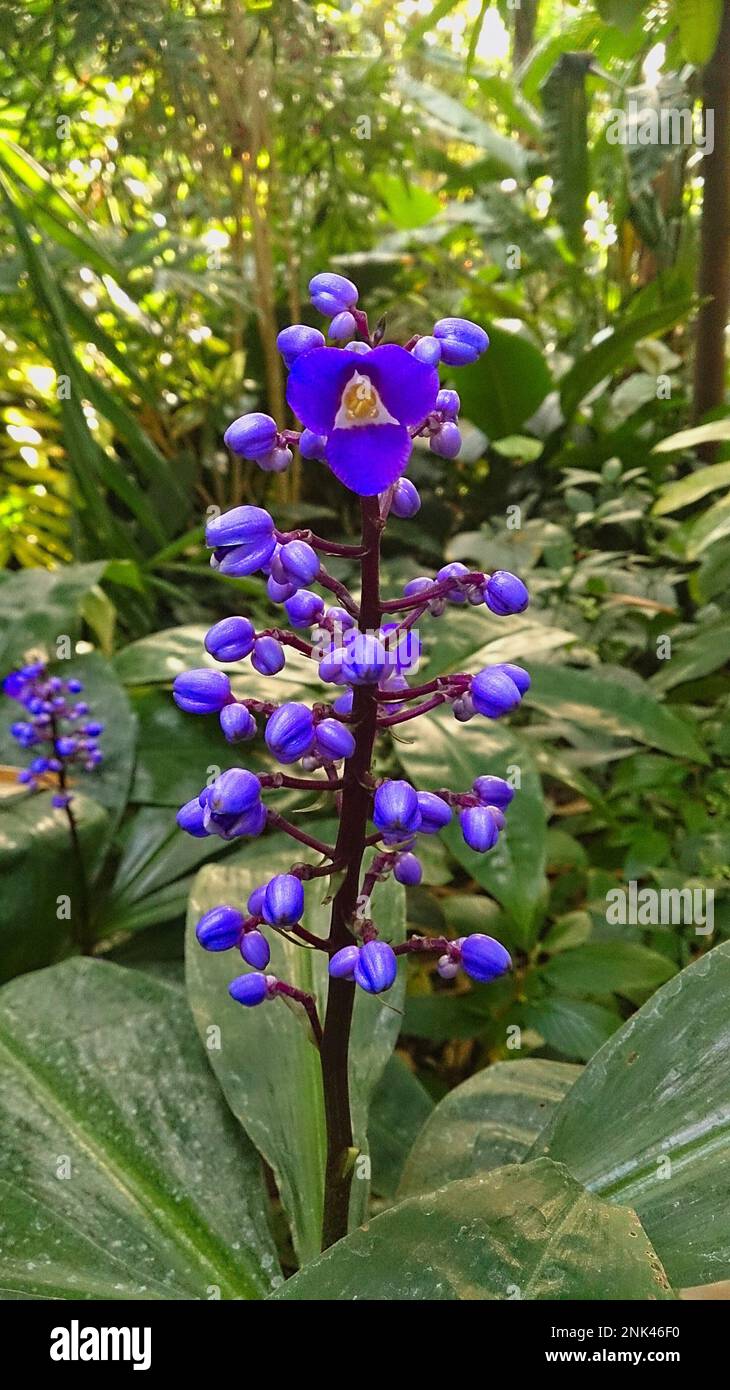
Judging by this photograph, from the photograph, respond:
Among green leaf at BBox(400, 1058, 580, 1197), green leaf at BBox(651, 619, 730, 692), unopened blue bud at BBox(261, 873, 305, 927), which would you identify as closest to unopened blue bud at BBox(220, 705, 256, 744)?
unopened blue bud at BBox(261, 873, 305, 927)

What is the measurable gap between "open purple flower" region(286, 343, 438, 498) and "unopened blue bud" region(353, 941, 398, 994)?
0.98ft

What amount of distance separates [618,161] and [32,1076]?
85.3 inches

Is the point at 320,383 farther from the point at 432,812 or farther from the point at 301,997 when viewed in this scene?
the point at 301,997

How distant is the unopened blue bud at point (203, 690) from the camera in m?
0.64

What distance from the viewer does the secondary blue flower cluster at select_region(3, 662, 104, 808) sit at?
3.81 feet

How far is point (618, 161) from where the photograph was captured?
2.01 m

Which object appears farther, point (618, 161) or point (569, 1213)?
point (618, 161)

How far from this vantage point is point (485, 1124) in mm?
855

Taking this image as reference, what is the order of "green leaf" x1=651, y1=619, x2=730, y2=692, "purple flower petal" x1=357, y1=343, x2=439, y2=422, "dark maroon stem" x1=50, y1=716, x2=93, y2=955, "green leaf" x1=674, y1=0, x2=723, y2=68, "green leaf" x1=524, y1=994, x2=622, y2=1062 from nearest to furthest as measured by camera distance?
"purple flower petal" x1=357, y1=343, x2=439, y2=422, "green leaf" x1=524, y1=994, x2=622, y2=1062, "dark maroon stem" x1=50, y1=716, x2=93, y2=955, "green leaf" x1=674, y1=0, x2=723, y2=68, "green leaf" x1=651, y1=619, x2=730, y2=692

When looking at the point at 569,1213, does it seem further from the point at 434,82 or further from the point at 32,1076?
the point at 434,82

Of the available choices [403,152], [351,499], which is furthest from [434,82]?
[351,499]

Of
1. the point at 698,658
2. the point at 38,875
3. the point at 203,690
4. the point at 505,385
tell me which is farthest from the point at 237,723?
the point at 505,385

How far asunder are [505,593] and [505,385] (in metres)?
1.82

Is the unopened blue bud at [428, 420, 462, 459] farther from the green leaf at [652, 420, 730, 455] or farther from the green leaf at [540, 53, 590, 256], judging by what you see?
the green leaf at [540, 53, 590, 256]
